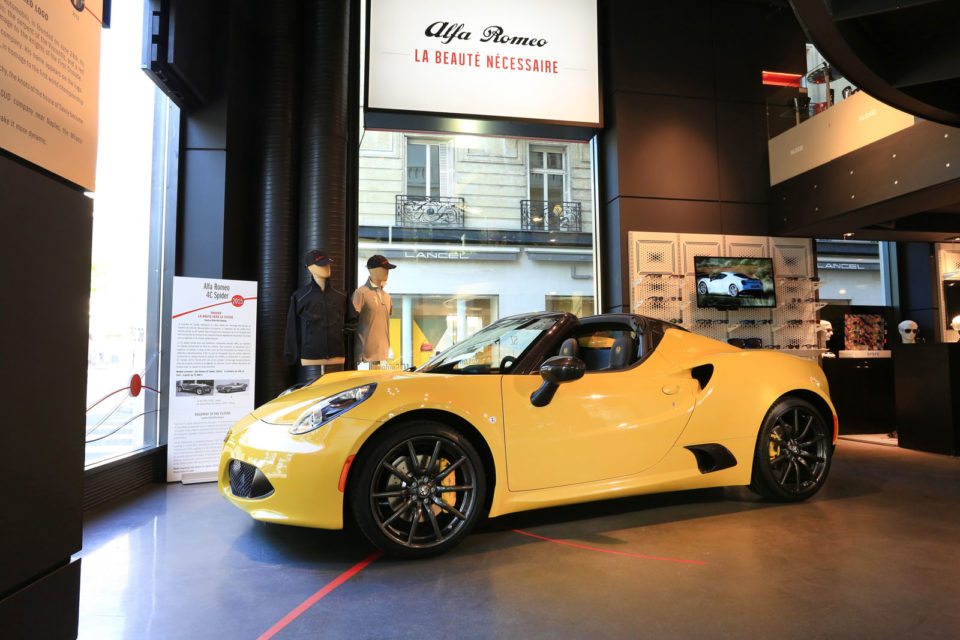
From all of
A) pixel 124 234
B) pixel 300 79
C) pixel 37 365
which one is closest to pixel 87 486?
pixel 124 234

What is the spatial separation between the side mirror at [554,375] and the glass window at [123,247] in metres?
3.09

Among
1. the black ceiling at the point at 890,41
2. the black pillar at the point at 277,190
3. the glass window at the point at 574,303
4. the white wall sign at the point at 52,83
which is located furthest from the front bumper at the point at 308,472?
the glass window at the point at 574,303

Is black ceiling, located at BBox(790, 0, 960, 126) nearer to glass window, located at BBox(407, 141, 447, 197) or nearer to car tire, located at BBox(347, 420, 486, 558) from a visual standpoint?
car tire, located at BBox(347, 420, 486, 558)

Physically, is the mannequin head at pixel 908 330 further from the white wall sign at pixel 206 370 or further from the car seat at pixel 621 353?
the white wall sign at pixel 206 370

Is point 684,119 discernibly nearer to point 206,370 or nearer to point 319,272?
point 319,272

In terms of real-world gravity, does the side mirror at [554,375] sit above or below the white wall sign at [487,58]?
below

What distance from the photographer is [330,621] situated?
6.64 ft

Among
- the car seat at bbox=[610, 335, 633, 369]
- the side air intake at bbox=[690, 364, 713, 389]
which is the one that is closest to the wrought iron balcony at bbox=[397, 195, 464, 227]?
the car seat at bbox=[610, 335, 633, 369]

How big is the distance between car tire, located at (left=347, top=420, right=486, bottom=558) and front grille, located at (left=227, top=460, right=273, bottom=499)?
0.39 metres

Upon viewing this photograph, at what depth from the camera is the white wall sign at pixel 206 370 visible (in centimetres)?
457

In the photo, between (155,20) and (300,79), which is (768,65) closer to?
(300,79)

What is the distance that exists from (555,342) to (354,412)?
120 centimetres

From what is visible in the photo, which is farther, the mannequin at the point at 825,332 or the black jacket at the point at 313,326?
the mannequin at the point at 825,332

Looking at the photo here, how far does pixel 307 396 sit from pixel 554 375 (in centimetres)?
123
